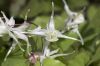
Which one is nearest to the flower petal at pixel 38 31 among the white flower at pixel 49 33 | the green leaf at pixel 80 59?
the white flower at pixel 49 33

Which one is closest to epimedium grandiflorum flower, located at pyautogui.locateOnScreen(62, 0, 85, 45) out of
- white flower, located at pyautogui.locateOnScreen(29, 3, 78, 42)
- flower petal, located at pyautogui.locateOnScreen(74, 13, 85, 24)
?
flower petal, located at pyautogui.locateOnScreen(74, 13, 85, 24)

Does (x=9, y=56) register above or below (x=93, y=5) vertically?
above

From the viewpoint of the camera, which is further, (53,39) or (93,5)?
(93,5)

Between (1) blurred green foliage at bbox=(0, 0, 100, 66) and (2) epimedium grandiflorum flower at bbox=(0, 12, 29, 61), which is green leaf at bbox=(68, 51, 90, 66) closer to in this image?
(1) blurred green foliage at bbox=(0, 0, 100, 66)

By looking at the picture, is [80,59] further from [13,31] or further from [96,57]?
[13,31]

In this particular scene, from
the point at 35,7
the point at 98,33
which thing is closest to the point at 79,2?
the point at 35,7

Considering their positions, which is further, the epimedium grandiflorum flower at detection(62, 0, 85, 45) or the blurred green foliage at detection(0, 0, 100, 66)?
the epimedium grandiflorum flower at detection(62, 0, 85, 45)

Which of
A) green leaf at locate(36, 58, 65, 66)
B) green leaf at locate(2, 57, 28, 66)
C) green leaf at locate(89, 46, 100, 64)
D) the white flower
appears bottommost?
green leaf at locate(89, 46, 100, 64)

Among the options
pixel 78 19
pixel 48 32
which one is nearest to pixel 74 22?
pixel 78 19

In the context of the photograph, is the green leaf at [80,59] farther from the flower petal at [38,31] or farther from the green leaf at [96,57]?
the flower petal at [38,31]

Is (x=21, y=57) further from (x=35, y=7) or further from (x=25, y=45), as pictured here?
(x=35, y=7)

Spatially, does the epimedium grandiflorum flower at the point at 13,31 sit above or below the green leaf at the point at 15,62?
above
